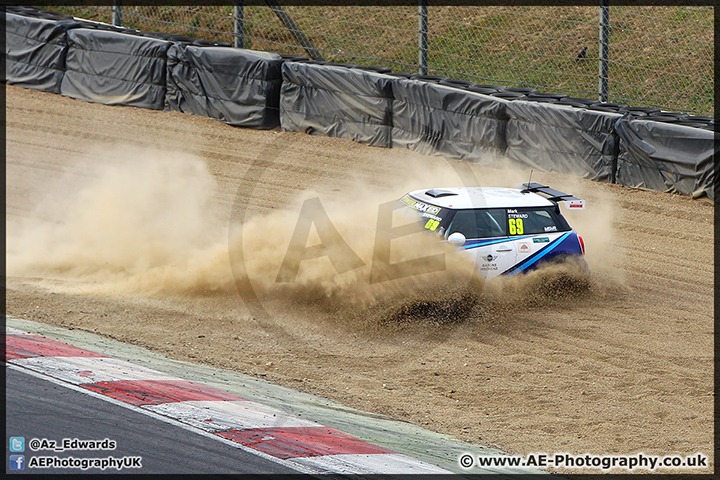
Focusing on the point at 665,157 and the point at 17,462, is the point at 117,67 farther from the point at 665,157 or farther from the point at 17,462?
the point at 17,462

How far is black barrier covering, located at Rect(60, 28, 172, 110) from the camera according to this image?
17.2 metres

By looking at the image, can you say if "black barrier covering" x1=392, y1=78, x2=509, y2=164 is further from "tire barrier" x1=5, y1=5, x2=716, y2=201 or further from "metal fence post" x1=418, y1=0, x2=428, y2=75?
"metal fence post" x1=418, y1=0, x2=428, y2=75

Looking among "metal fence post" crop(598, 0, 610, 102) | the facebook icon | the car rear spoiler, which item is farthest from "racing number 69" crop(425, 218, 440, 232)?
"metal fence post" crop(598, 0, 610, 102)

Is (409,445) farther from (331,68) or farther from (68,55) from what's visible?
(68,55)

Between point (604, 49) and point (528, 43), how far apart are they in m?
3.07

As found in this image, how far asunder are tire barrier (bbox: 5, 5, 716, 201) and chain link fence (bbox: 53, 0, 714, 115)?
33.2 inches

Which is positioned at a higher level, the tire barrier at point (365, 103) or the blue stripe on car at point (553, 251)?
the tire barrier at point (365, 103)

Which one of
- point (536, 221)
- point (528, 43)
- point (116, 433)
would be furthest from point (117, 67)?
point (116, 433)

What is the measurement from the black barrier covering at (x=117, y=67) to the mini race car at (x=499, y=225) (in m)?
9.58

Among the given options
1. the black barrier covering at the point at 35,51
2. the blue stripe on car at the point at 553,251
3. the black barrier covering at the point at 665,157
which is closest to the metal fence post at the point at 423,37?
the black barrier covering at the point at 665,157

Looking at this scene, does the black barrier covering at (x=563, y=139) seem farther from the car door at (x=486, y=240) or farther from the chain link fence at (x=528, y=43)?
the car door at (x=486, y=240)

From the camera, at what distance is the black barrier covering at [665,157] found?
12.9 meters

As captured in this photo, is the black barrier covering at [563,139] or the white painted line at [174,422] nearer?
the white painted line at [174,422]

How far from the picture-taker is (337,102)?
16.2m
